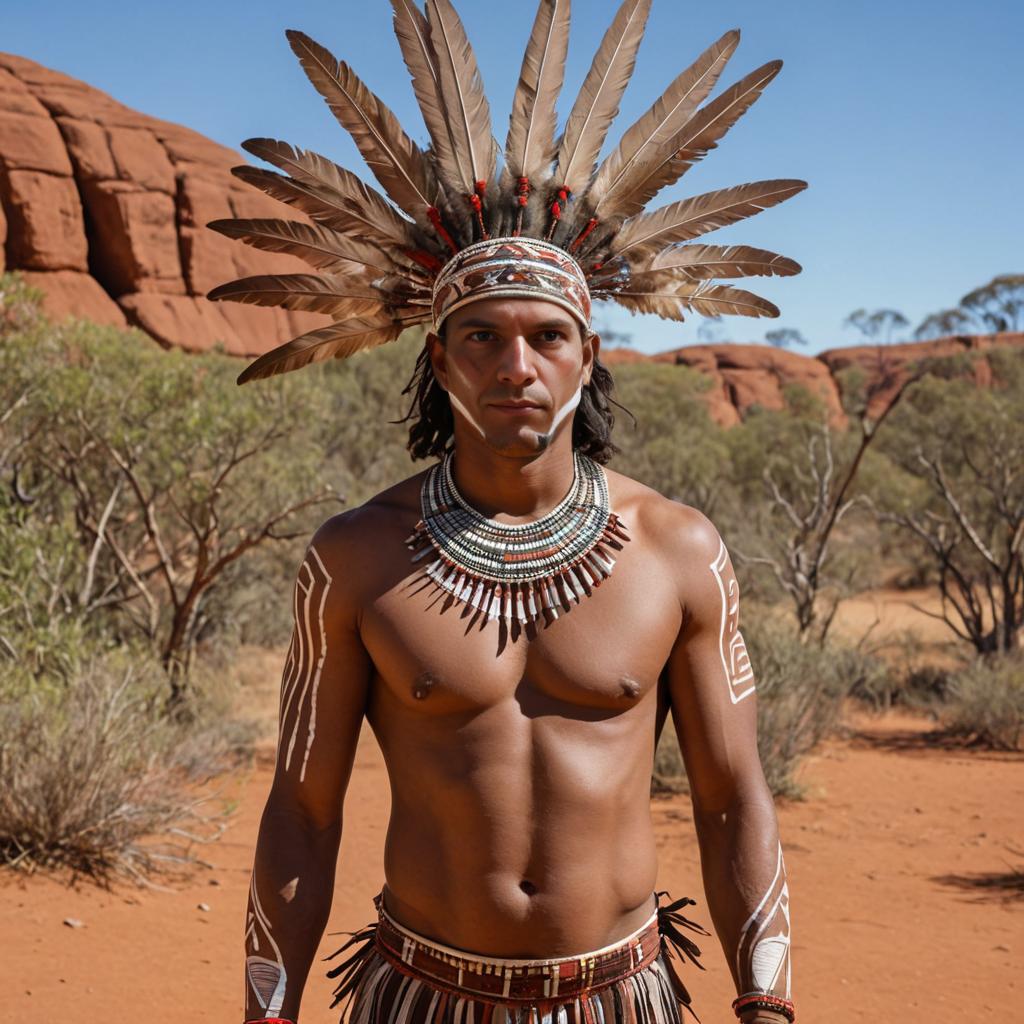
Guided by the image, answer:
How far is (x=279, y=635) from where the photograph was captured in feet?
41.8

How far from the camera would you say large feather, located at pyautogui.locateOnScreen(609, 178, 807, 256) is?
2400 mm

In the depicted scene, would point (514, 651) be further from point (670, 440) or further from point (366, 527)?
point (670, 440)

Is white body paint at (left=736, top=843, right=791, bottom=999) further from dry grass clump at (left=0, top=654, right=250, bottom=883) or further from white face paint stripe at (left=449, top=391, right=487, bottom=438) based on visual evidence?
dry grass clump at (left=0, top=654, right=250, bottom=883)

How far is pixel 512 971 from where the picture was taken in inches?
75.1

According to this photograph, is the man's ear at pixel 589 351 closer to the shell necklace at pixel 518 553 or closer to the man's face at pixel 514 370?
the man's face at pixel 514 370

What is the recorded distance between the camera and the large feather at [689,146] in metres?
2.32

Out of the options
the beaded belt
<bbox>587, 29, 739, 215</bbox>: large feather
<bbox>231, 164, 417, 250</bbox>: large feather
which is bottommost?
the beaded belt

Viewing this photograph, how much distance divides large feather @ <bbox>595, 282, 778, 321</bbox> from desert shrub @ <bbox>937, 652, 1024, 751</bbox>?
8.66m

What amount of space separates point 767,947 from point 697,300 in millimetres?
1365

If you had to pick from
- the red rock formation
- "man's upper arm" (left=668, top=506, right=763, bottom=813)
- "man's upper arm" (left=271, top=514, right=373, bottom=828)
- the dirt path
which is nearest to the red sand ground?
the dirt path

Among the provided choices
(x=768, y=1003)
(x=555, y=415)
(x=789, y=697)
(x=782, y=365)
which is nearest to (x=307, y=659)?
(x=555, y=415)

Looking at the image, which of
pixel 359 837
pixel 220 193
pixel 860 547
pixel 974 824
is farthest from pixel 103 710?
pixel 220 193

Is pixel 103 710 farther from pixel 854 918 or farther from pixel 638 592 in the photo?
pixel 638 592

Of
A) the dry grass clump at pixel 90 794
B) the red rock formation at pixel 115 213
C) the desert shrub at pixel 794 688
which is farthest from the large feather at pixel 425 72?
the red rock formation at pixel 115 213
